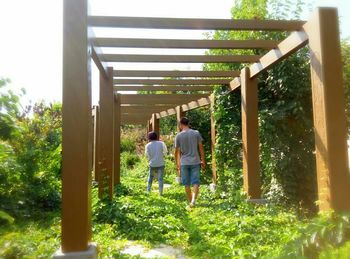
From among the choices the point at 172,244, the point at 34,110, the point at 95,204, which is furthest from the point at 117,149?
the point at 172,244

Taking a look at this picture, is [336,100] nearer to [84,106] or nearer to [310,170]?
[84,106]

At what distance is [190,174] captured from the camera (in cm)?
729

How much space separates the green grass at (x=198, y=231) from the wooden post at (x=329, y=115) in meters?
0.34

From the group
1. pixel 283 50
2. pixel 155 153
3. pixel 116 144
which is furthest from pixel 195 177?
pixel 116 144

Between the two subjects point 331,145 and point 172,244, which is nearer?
point 331,145

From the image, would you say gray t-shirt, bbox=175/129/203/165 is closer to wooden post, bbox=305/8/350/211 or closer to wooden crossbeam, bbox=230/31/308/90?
wooden crossbeam, bbox=230/31/308/90

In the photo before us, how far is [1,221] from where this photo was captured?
3.69 m

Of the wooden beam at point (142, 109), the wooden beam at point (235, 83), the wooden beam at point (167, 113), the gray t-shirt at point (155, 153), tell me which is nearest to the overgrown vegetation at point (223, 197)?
the wooden beam at point (235, 83)

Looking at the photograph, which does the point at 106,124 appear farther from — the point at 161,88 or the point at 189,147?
the point at 161,88

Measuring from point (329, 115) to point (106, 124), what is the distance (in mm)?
4138

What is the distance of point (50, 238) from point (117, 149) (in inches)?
214

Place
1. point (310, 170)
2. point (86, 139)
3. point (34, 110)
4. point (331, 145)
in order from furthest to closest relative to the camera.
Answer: point (34, 110)
point (310, 170)
point (331, 145)
point (86, 139)

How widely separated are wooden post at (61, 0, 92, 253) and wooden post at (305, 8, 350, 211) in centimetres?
258

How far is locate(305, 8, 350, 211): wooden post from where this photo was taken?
160 inches
